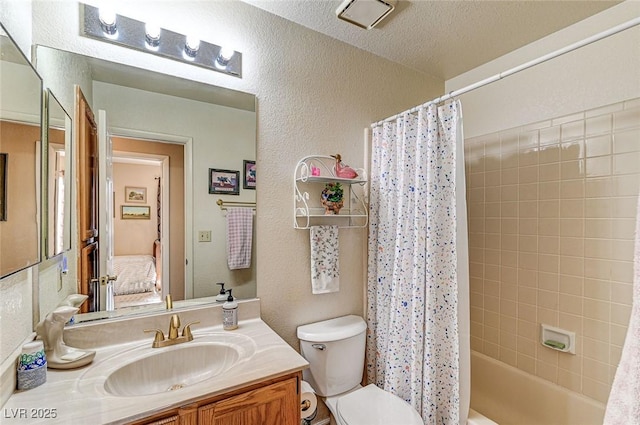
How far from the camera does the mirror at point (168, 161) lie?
125 cm

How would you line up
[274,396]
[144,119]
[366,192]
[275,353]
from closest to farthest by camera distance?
[274,396], [275,353], [144,119], [366,192]

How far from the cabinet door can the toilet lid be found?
1.33 feet

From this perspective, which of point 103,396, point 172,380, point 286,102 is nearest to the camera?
point 103,396

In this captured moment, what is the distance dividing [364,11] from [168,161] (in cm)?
126

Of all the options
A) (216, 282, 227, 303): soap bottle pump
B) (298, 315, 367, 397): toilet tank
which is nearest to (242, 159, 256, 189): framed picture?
(216, 282, 227, 303): soap bottle pump

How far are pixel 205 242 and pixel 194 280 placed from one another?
19 cm

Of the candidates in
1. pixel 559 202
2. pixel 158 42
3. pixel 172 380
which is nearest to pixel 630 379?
pixel 559 202

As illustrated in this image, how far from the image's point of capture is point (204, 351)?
124 cm

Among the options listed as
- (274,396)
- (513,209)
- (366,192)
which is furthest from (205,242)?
(513,209)

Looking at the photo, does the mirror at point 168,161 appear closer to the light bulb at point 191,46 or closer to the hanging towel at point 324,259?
the light bulb at point 191,46

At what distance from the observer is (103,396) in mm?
881

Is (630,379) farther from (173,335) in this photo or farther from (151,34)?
(151,34)

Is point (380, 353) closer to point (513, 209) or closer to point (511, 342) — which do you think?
point (511, 342)

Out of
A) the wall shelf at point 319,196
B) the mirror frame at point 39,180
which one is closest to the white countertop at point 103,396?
the mirror frame at point 39,180
